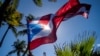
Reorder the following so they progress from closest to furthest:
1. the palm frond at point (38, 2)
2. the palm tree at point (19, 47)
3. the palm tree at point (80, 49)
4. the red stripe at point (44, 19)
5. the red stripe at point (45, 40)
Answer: the palm tree at point (80, 49) < the red stripe at point (45, 40) < the red stripe at point (44, 19) < the palm frond at point (38, 2) < the palm tree at point (19, 47)

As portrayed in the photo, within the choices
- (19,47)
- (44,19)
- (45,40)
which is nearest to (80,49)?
(45,40)

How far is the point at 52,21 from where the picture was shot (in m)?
13.0

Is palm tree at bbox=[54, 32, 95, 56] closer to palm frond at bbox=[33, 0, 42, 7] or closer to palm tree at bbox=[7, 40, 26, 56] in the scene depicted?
palm frond at bbox=[33, 0, 42, 7]

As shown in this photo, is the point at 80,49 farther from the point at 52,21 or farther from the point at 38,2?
the point at 38,2

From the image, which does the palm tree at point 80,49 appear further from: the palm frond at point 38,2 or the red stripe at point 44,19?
the palm frond at point 38,2

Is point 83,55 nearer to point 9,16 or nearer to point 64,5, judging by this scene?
point 64,5

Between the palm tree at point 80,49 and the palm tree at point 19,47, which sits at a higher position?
the palm tree at point 80,49

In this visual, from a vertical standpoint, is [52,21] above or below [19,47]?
above

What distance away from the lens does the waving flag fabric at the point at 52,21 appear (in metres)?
11.7

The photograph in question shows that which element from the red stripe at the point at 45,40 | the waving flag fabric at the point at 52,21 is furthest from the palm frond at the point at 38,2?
the red stripe at the point at 45,40

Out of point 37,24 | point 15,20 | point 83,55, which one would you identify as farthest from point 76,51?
point 15,20

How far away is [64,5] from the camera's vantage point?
12875 mm

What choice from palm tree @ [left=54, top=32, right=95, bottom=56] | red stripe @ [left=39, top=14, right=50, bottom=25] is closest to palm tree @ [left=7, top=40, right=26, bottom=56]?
red stripe @ [left=39, top=14, right=50, bottom=25]

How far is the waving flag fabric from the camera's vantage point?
460 inches
